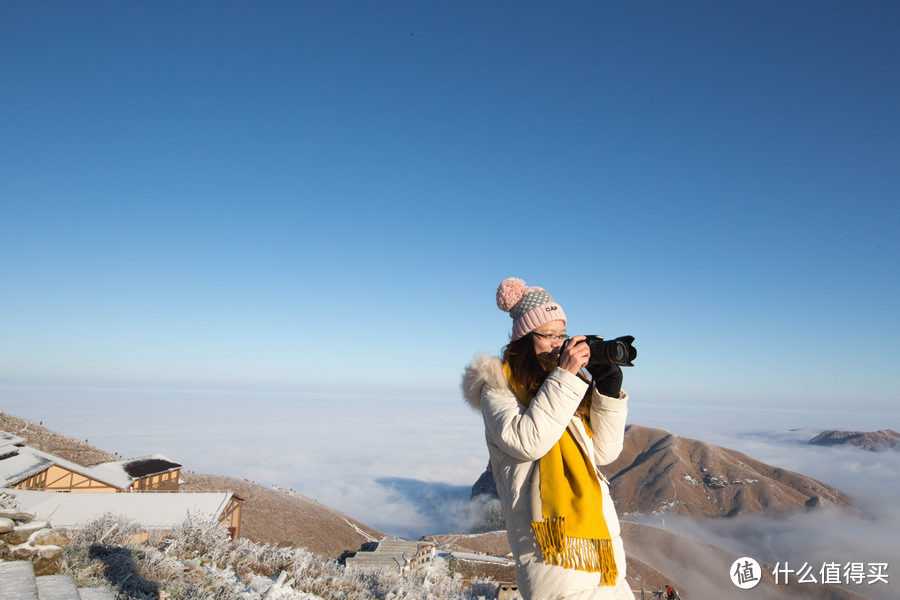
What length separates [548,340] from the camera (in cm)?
236

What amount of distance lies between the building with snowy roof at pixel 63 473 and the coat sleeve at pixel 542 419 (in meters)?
20.2

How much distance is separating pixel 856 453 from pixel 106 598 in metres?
184

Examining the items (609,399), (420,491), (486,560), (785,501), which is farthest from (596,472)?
(420,491)

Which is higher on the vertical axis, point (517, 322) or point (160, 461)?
point (517, 322)

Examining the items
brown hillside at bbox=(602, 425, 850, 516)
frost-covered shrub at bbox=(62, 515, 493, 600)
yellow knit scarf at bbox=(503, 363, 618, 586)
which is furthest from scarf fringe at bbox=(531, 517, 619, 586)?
brown hillside at bbox=(602, 425, 850, 516)

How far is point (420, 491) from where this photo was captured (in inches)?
4786

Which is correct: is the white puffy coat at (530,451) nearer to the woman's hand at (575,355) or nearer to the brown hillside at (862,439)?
the woman's hand at (575,355)

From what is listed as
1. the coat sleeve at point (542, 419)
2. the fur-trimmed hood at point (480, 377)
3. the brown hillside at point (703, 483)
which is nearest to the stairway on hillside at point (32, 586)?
the fur-trimmed hood at point (480, 377)

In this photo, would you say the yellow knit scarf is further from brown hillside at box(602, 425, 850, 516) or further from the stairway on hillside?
brown hillside at box(602, 425, 850, 516)

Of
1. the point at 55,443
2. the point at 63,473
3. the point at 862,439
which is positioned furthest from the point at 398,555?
the point at 862,439

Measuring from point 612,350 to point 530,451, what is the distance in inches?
22.5

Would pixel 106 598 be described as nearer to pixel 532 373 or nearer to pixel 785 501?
pixel 532 373

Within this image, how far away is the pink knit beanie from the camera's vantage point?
7.91 ft

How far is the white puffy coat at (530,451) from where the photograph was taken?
76.0 inches
